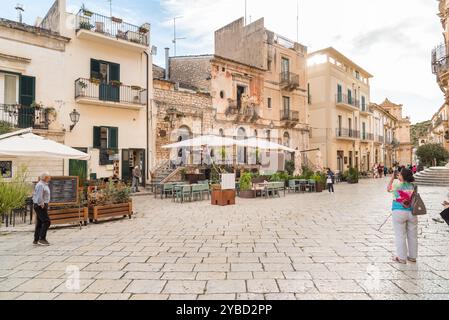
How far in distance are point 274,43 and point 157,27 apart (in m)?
10.4

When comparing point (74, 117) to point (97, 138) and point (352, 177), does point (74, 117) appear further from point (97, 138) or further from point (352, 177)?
point (352, 177)

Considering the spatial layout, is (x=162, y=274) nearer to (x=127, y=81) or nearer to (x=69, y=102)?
(x=69, y=102)

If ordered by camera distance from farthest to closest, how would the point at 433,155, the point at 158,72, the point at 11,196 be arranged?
1. the point at 433,155
2. the point at 158,72
3. the point at 11,196

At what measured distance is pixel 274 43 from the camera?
81.2 ft

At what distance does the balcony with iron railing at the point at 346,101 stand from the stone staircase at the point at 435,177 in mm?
11890

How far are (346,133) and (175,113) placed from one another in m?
20.9

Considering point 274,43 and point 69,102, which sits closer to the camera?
point 69,102

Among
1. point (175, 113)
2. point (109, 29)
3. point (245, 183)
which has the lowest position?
point (245, 183)

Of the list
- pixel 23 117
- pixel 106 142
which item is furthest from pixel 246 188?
pixel 23 117

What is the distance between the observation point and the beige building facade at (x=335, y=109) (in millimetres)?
29750

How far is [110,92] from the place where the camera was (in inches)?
631

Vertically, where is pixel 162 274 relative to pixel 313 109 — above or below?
below
